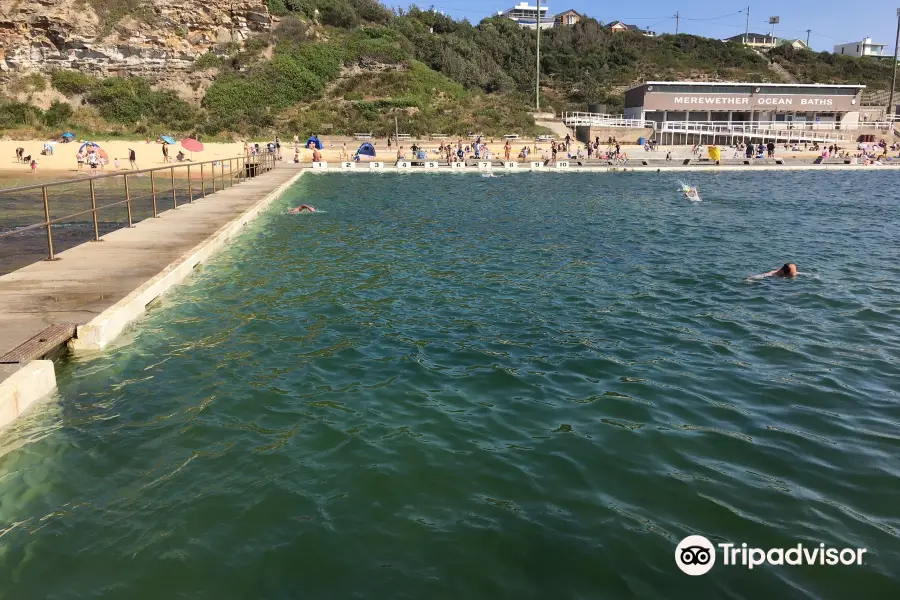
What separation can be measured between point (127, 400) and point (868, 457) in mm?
6320

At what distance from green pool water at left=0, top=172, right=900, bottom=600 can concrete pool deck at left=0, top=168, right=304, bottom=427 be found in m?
0.24

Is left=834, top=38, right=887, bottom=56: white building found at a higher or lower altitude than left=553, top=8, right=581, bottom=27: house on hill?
lower

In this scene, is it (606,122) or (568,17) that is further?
(568,17)

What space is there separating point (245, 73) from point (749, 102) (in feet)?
149

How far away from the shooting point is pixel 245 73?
189ft

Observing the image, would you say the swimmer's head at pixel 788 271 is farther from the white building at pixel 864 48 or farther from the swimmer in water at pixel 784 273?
the white building at pixel 864 48

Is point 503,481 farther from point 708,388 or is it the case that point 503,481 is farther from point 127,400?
point 127,400

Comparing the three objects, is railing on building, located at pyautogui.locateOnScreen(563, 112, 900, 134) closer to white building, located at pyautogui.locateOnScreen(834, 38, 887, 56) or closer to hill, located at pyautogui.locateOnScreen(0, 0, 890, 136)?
hill, located at pyautogui.locateOnScreen(0, 0, 890, 136)

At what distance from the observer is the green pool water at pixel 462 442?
3.91m

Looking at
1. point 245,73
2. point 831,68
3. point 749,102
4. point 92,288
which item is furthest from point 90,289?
point 831,68

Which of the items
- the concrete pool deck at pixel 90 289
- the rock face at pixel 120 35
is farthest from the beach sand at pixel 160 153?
the concrete pool deck at pixel 90 289

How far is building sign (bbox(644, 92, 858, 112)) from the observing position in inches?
2404

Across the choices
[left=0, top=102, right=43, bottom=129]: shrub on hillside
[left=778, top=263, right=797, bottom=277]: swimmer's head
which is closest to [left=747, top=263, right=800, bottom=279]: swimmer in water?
[left=778, top=263, right=797, bottom=277]: swimmer's head

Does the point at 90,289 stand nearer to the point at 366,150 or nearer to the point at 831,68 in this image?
the point at 366,150
